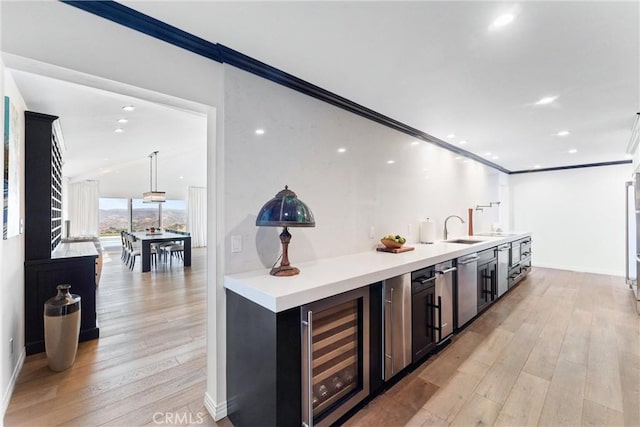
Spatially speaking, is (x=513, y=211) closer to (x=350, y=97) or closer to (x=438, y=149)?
(x=438, y=149)

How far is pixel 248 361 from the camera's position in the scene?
1617 mm

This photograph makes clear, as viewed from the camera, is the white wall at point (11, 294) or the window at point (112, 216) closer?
the white wall at point (11, 294)

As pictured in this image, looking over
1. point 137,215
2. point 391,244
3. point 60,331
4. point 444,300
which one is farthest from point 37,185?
point 137,215

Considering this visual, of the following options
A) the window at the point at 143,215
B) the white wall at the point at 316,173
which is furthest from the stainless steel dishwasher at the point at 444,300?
the window at the point at 143,215

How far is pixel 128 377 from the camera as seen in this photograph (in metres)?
2.25

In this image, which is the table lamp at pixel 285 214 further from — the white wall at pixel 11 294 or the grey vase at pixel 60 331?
the grey vase at pixel 60 331

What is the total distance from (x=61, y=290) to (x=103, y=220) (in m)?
9.38

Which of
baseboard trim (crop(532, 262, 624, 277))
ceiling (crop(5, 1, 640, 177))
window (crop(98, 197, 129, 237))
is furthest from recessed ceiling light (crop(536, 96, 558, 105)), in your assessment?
window (crop(98, 197, 129, 237))

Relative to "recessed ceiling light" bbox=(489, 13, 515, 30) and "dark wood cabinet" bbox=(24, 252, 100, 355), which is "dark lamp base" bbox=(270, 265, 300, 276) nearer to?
"recessed ceiling light" bbox=(489, 13, 515, 30)

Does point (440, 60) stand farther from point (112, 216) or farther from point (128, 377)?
point (112, 216)

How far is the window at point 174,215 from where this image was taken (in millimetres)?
11062

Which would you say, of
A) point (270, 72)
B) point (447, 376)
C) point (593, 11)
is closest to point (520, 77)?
point (593, 11)

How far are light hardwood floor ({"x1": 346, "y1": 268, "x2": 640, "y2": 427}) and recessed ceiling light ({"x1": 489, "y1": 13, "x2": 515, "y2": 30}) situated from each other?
8.05 feet

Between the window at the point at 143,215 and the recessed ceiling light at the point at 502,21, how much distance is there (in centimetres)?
1156
